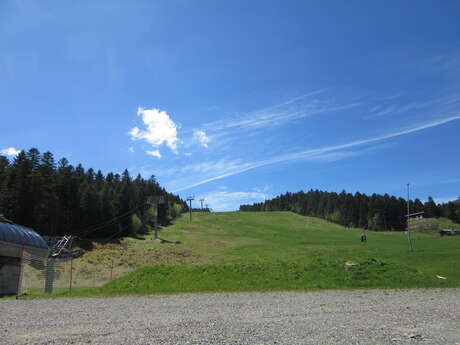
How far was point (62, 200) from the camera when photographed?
259 ft

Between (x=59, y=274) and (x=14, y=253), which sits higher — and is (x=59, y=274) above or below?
below

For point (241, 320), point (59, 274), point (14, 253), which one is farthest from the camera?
point (59, 274)

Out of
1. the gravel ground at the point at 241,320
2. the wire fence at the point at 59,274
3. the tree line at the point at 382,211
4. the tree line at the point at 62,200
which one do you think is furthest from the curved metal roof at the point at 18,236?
the tree line at the point at 382,211

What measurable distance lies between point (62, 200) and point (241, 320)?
75864 mm

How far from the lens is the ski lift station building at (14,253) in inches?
939

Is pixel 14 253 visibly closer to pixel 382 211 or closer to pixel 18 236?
pixel 18 236

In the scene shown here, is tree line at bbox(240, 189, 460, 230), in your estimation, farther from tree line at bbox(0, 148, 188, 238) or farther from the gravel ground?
the gravel ground

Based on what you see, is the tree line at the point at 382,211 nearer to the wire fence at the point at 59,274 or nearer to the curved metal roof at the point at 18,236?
the wire fence at the point at 59,274

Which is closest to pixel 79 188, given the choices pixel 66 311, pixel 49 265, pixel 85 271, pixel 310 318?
pixel 85 271

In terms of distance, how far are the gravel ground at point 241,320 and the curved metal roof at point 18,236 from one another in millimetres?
14186

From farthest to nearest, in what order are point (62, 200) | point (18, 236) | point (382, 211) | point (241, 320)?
point (382, 211) < point (62, 200) < point (18, 236) < point (241, 320)

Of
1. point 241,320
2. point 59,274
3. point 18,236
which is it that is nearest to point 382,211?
point 59,274

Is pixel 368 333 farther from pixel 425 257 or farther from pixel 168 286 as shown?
pixel 425 257

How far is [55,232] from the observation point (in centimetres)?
7562
